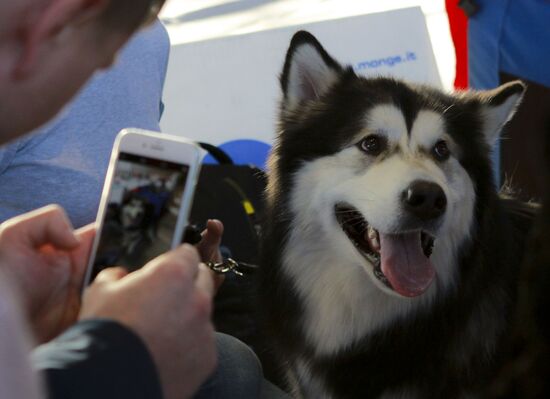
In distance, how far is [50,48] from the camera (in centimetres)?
52

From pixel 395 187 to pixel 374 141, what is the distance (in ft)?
0.45

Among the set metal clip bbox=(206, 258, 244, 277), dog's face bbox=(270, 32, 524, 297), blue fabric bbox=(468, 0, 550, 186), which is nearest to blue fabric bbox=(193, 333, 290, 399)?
metal clip bbox=(206, 258, 244, 277)

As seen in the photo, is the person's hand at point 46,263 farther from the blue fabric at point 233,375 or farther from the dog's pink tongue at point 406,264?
the dog's pink tongue at point 406,264

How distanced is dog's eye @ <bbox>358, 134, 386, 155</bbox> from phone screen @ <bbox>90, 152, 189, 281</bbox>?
1.88ft

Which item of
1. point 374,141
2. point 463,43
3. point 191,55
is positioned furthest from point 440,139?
point 191,55

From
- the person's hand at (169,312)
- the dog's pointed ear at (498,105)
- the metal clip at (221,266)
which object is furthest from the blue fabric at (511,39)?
the person's hand at (169,312)

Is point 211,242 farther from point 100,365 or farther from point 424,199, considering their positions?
point 100,365

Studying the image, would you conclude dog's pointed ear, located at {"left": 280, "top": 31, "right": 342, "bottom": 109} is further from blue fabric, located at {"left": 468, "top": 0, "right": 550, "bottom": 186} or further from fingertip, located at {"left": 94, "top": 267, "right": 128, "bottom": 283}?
fingertip, located at {"left": 94, "top": 267, "right": 128, "bottom": 283}

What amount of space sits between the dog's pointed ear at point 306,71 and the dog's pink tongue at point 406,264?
1.08 feet

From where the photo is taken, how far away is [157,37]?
1.47 m

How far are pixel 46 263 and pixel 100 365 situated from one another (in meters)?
0.30

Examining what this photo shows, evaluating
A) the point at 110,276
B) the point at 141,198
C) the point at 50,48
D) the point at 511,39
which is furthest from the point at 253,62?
the point at 50,48

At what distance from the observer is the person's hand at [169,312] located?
2.01 feet

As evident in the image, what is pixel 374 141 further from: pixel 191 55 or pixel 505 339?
pixel 191 55
